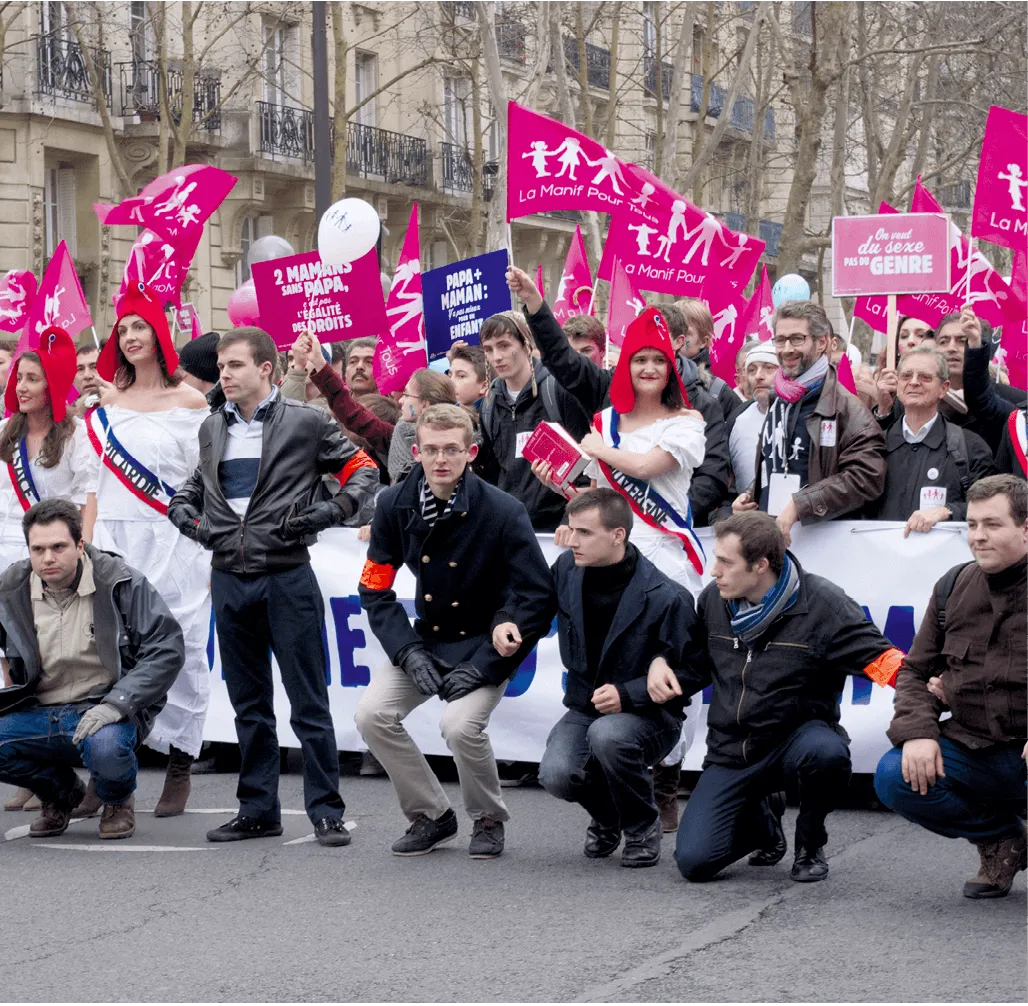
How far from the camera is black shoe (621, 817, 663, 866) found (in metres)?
7.09

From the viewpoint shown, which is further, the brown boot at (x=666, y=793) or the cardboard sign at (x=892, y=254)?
the cardboard sign at (x=892, y=254)

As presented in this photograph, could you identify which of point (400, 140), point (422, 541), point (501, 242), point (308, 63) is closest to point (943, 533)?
point (422, 541)

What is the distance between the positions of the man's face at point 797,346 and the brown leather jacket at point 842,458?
12 centimetres

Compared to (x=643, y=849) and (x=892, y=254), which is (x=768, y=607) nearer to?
(x=643, y=849)

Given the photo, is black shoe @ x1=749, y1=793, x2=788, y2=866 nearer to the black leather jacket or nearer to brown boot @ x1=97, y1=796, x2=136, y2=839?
the black leather jacket

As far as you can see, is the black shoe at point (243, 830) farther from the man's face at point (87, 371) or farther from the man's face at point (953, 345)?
the man's face at point (953, 345)

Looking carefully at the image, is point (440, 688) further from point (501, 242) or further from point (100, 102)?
point (100, 102)

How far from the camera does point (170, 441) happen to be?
8633 mm

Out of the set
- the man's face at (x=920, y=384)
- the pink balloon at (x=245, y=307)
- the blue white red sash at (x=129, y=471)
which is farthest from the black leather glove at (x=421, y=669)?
the pink balloon at (x=245, y=307)

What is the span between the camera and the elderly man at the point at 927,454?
834cm

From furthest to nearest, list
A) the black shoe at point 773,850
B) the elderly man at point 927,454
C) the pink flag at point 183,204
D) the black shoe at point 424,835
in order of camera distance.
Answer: the pink flag at point 183,204 < the elderly man at point 927,454 < the black shoe at point 424,835 < the black shoe at point 773,850

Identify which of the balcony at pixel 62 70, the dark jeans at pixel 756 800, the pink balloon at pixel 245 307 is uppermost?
the balcony at pixel 62 70

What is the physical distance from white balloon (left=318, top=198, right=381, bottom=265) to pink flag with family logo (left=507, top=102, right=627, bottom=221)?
30.1 inches

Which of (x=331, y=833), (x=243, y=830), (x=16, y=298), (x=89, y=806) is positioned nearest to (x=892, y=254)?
(x=331, y=833)
